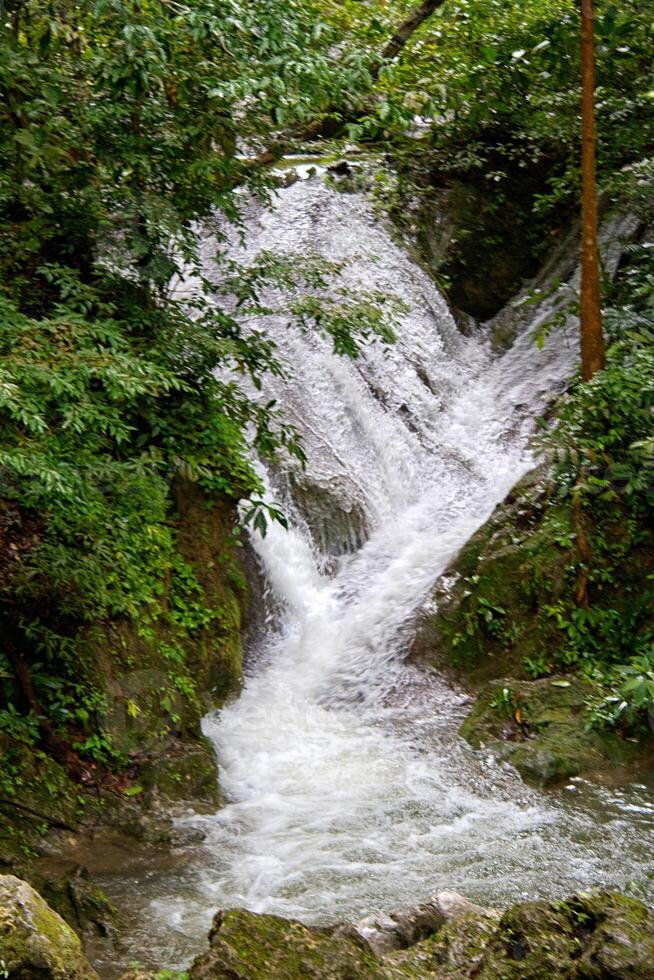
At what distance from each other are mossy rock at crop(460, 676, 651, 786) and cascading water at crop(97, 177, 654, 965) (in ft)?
0.54

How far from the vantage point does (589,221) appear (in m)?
8.46

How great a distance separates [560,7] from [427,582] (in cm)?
689

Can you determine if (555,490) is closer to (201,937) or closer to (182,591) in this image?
(182,591)

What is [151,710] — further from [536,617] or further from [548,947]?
[548,947]

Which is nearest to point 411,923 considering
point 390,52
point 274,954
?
point 274,954

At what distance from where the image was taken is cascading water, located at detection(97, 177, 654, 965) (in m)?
5.21

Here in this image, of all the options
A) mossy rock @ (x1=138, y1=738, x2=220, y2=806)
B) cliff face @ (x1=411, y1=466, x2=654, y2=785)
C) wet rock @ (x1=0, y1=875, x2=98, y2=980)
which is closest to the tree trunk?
cliff face @ (x1=411, y1=466, x2=654, y2=785)

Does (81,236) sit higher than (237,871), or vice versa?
(81,236)

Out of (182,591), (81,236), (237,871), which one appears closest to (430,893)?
(237,871)

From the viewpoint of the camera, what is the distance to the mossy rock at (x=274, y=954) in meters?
3.32

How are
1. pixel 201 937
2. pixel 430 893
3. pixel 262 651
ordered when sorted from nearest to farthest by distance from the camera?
pixel 201 937 < pixel 430 893 < pixel 262 651

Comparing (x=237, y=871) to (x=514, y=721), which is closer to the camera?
(x=237, y=871)

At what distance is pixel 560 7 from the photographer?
11070 mm

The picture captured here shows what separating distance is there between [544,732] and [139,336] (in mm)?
4027
